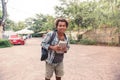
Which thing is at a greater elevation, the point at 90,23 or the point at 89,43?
the point at 90,23

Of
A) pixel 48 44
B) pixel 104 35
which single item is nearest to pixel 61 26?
pixel 48 44

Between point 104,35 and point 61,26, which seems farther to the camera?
point 104,35

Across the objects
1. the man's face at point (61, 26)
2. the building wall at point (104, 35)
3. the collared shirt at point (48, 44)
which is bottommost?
the building wall at point (104, 35)

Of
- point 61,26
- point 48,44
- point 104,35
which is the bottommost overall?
point 104,35

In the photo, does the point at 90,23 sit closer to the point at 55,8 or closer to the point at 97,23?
the point at 97,23

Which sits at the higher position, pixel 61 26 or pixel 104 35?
pixel 61 26

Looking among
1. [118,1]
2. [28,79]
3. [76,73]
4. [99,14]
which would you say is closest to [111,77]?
[76,73]

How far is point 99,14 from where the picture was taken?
28.6 meters

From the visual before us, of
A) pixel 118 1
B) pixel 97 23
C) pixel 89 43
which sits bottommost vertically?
pixel 89 43

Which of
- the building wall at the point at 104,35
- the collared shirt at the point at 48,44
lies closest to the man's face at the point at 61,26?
the collared shirt at the point at 48,44

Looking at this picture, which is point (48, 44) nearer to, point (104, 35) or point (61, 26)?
point (61, 26)

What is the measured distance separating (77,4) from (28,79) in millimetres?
26442

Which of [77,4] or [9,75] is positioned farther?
[77,4]

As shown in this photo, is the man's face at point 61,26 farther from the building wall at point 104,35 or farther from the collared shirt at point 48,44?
the building wall at point 104,35
